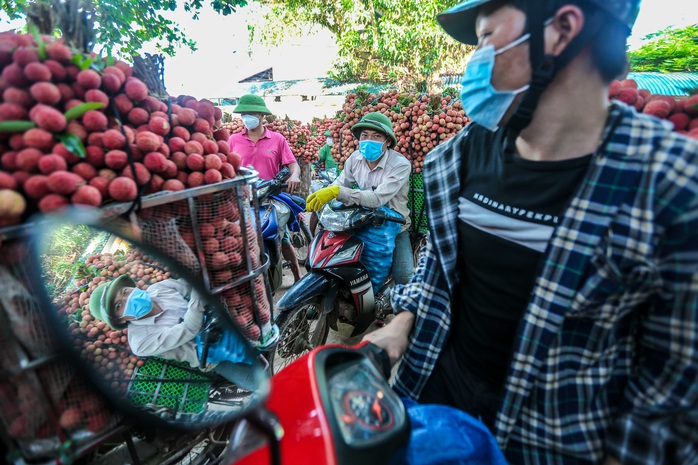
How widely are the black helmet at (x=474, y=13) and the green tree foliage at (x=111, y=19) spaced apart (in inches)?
47.5

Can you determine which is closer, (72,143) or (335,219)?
(72,143)

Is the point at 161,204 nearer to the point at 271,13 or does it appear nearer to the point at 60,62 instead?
the point at 60,62

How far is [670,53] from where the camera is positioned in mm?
10969

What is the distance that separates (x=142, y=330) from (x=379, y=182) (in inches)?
92.6

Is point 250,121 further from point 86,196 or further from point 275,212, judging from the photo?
point 86,196

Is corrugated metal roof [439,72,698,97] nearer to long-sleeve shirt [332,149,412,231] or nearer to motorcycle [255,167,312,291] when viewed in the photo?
long-sleeve shirt [332,149,412,231]

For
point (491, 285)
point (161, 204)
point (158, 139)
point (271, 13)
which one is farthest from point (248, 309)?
point (271, 13)

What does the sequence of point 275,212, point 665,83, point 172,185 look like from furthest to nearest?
point 665,83, point 275,212, point 172,185

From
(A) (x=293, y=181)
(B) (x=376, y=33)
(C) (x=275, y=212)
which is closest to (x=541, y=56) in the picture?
(C) (x=275, y=212)

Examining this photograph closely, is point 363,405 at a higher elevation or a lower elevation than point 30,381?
lower

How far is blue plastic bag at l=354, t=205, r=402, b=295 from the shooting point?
3.33 meters

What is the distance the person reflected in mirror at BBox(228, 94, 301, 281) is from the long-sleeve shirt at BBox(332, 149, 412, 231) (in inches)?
47.9

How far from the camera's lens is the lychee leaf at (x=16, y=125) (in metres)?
0.86

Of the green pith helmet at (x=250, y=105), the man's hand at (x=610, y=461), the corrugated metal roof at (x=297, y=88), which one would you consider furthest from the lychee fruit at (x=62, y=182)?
the corrugated metal roof at (x=297, y=88)
